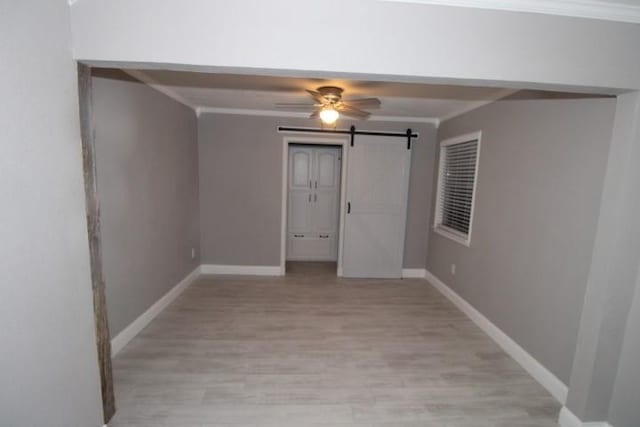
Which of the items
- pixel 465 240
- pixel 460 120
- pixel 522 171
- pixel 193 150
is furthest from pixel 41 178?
pixel 460 120

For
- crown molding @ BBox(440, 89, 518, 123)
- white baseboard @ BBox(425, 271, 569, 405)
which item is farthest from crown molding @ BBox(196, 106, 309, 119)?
white baseboard @ BBox(425, 271, 569, 405)

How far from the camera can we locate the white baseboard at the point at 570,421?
1.80m

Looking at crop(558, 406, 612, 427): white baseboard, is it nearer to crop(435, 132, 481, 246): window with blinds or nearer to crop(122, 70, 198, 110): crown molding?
crop(435, 132, 481, 246): window with blinds

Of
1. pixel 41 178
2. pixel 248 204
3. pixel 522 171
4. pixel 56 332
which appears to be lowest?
pixel 56 332

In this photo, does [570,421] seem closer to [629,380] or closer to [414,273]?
[629,380]

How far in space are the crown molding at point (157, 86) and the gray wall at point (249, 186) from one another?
50 centimetres

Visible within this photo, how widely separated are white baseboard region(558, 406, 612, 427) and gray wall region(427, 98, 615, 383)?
0.30 m

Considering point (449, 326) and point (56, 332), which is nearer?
point (56, 332)

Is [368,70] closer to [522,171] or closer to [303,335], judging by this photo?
[522,171]

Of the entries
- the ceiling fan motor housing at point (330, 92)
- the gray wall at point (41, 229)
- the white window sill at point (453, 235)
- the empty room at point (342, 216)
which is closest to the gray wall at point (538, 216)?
the empty room at point (342, 216)

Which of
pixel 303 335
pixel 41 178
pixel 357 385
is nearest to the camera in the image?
pixel 41 178

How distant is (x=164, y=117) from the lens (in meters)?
3.22

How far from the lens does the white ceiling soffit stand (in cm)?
142

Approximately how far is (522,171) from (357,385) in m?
2.32
